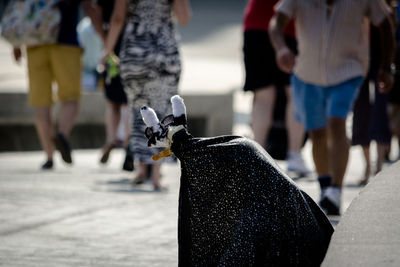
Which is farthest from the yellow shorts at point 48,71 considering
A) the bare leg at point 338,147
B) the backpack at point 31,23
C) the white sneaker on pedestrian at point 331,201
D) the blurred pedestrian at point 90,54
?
the white sneaker on pedestrian at point 331,201

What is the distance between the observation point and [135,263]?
462 cm

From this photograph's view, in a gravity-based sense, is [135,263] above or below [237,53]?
above

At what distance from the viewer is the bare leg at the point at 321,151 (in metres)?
6.34

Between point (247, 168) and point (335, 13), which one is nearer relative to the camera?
point (247, 168)

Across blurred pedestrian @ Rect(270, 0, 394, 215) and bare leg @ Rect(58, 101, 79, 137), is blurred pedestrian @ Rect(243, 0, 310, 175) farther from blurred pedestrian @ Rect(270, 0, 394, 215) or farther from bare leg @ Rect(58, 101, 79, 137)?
blurred pedestrian @ Rect(270, 0, 394, 215)

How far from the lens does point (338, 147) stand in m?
6.16

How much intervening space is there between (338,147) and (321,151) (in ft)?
0.64

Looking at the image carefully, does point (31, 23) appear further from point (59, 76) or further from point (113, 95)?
point (113, 95)

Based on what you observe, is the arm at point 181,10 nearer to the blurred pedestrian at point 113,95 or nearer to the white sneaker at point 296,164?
the blurred pedestrian at point 113,95

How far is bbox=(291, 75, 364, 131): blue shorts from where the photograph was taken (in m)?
6.12

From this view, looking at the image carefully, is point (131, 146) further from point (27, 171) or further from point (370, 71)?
point (370, 71)

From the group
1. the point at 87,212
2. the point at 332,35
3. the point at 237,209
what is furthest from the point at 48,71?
the point at 237,209

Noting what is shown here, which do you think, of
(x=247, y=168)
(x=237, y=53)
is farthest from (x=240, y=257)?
(x=237, y=53)

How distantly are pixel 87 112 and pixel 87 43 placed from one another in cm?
75
